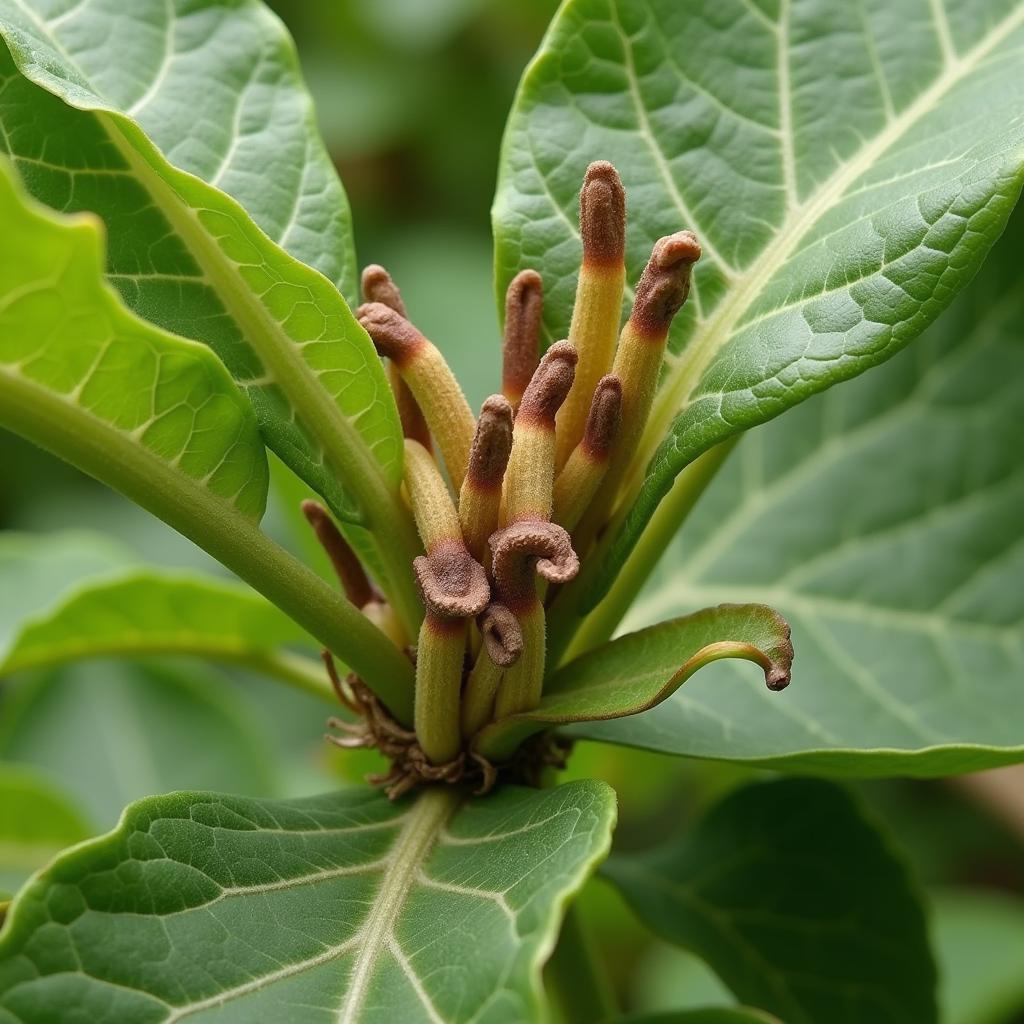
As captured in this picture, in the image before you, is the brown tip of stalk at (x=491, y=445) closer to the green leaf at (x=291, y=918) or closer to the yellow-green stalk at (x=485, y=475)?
the yellow-green stalk at (x=485, y=475)

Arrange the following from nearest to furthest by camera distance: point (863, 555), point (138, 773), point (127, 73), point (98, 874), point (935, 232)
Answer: point (98, 874) < point (935, 232) < point (127, 73) < point (863, 555) < point (138, 773)

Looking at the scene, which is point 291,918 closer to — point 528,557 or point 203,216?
point 528,557

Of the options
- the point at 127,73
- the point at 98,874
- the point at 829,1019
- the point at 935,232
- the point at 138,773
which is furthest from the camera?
the point at 138,773

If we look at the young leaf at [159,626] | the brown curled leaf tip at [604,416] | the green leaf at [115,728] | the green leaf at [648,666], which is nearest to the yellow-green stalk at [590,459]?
the brown curled leaf tip at [604,416]

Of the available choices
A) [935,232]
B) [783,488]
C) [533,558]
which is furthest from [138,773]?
[935,232]

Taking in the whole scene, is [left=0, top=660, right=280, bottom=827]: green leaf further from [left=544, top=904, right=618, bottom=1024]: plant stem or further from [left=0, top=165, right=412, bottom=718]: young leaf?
[left=0, top=165, right=412, bottom=718]: young leaf

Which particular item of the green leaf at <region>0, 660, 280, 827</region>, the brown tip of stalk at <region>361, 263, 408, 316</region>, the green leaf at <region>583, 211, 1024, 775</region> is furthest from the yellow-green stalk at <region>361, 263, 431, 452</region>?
the green leaf at <region>0, 660, 280, 827</region>

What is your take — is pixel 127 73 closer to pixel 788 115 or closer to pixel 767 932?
pixel 788 115
